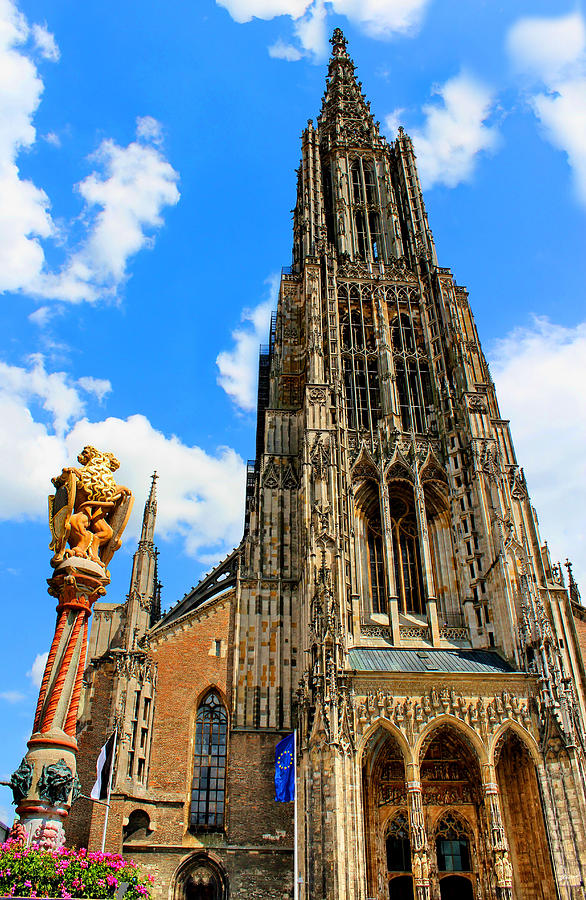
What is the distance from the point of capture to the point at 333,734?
77.3 feet

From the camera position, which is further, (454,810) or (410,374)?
(410,374)

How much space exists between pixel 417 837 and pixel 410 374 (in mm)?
21977

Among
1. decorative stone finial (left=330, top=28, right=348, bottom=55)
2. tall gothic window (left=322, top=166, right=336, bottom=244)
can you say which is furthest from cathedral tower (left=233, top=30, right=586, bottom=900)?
decorative stone finial (left=330, top=28, right=348, bottom=55)

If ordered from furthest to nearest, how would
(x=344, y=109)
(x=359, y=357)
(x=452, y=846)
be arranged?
(x=344, y=109), (x=359, y=357), (x=452, y=846)

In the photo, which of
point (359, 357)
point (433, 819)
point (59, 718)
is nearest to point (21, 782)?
point (59, 718)

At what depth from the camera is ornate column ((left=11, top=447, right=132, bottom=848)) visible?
12719mm

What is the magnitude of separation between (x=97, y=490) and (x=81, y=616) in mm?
2612

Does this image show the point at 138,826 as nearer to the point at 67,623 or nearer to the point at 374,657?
the point at 374,657

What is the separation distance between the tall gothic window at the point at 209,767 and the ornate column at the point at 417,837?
752 cm

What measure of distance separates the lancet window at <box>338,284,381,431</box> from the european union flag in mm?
15648

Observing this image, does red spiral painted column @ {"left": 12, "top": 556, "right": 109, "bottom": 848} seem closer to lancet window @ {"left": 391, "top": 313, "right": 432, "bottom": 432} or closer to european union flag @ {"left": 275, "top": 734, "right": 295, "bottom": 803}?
european union flag @ {"left": 275, "top": 734, "right": 295, "bottom": 803}

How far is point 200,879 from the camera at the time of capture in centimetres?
2547

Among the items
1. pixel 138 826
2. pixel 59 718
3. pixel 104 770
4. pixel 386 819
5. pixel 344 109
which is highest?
pixel 344 109

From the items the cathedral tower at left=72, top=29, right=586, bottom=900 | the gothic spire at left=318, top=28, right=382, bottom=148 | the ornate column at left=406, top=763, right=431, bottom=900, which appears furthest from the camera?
the gothic spire at left=318, top=28, right=382, bottom=148
